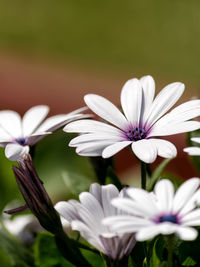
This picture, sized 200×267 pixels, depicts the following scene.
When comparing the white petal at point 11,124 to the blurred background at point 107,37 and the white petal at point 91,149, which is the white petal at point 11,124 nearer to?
the white petal at point 91,149

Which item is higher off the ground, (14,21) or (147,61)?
(14,21)

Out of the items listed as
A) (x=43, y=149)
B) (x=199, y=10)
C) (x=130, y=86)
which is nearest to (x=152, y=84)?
(x=130, y=86)

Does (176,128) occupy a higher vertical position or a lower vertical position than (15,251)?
higher

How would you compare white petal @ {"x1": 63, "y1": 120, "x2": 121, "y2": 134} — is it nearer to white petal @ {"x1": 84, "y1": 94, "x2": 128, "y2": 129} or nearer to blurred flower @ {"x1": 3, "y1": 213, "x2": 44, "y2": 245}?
white petal @ {"x1": 84, "y1": 94, "x2": 128, "y2": 129}

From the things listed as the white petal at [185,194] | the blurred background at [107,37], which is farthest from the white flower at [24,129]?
the blurred background at [107,37]

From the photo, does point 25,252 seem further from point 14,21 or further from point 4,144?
point 14,21

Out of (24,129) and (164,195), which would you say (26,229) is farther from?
(164,195)

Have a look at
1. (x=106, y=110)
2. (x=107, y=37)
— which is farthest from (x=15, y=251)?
(x=107, y=37)
